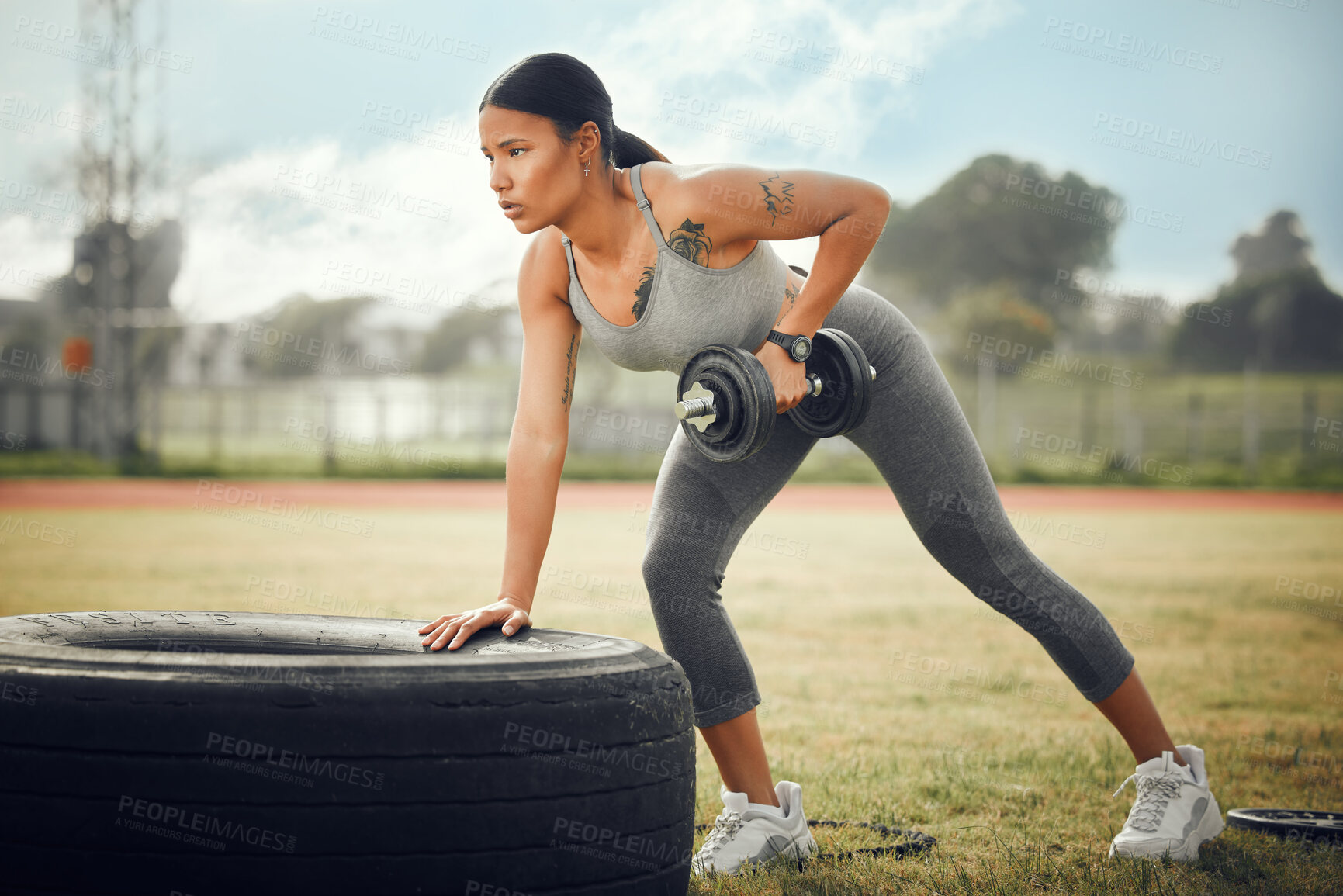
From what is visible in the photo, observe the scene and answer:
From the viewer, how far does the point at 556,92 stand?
2047 millimetres

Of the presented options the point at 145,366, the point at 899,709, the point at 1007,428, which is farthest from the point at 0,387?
the point at 899,709

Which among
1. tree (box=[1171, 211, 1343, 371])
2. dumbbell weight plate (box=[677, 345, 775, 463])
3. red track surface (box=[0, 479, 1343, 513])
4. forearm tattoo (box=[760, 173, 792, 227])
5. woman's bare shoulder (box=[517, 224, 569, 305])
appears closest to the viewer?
dumbbell weight plate (box=[677, 345, 775, 463])

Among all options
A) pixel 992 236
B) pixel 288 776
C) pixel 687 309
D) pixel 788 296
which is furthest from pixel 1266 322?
pixel 288 776

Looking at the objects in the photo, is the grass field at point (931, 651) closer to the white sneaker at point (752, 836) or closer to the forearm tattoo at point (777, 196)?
the white sneaker at point (752, 836)

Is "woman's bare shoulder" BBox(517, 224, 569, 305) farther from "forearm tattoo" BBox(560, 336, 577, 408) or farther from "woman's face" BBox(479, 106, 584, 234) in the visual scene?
"woman's face" BBox(479, 106, 584, 234)

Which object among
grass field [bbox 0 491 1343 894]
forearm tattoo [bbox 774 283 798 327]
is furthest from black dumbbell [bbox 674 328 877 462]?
grass field [bbox 0 491 1343 894]

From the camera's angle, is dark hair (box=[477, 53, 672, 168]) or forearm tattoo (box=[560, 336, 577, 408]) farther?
forearm tattoo (box=[560, 336, 577, 408])

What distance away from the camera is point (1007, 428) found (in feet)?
94.3

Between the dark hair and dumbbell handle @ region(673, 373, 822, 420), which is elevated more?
the dark hair

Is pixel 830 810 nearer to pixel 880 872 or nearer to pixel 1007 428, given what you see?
pixel 880 872

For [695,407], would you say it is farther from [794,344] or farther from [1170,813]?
[1170,813]

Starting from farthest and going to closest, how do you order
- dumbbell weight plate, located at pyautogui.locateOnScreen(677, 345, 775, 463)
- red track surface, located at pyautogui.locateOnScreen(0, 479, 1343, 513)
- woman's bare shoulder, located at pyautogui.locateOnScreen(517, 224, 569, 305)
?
1. red track surface, located at pyautogui.locateOnScreen(0, 479, 1343, 513)
2. woman's bare shoulder, located at pyautogui.locateOnScreen(517, 224, 569, 305)
3. dumbbell weight plate, located at pyautogui.locateOnScreen(677, 345, 775, 463)

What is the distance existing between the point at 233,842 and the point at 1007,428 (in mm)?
29071

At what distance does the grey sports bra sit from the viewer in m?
2.17
